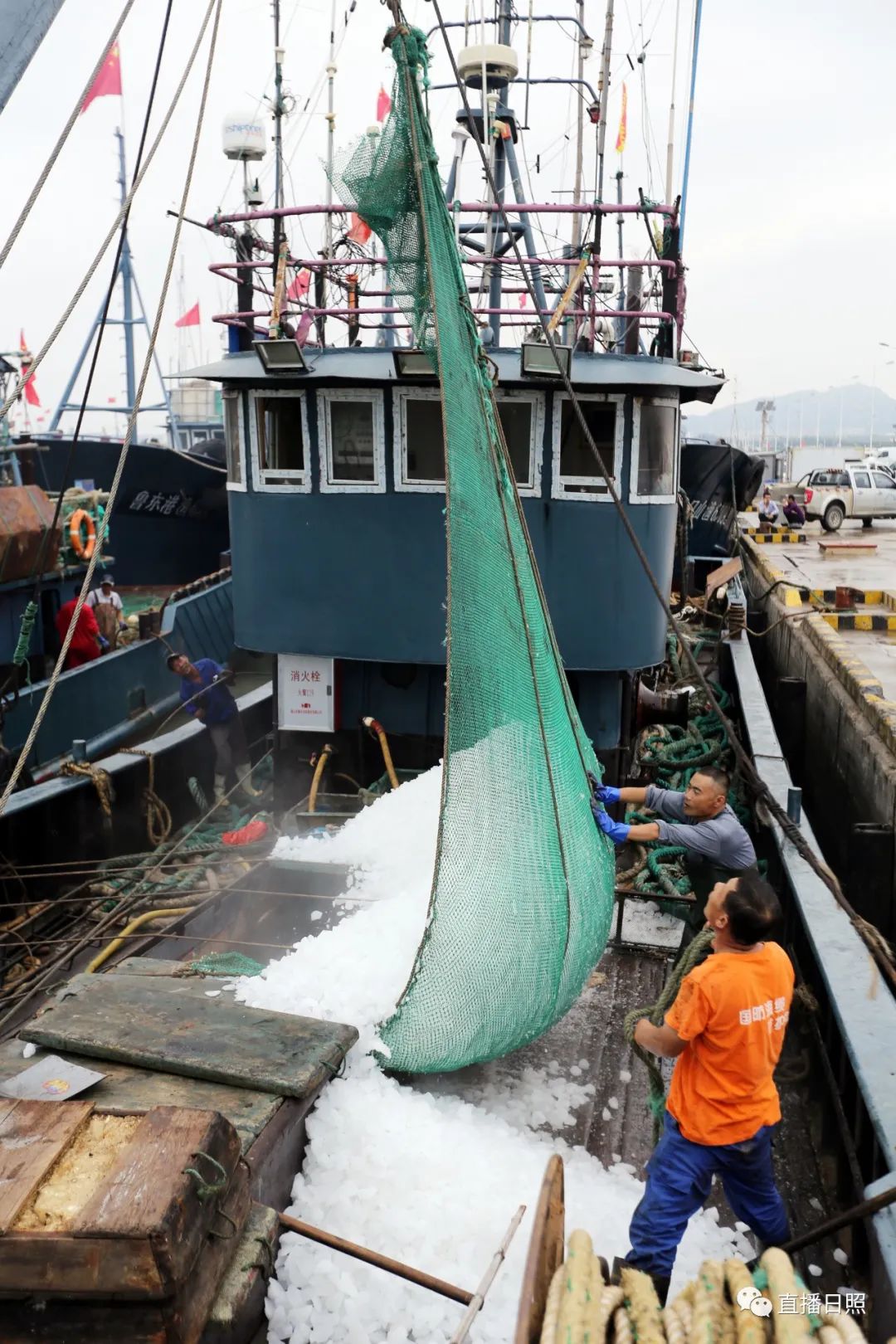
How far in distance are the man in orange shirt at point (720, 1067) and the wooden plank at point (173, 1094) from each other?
1.20 metres

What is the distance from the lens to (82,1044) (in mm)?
3441

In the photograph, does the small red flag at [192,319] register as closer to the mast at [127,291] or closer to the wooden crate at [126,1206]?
the mast at [127,291]

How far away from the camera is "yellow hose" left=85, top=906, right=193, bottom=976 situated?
532 centimetres

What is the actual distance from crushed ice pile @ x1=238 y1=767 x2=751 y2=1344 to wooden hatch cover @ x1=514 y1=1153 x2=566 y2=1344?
0.59 metres

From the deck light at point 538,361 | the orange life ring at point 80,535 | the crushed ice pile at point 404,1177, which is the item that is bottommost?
the crushed ice pile at point 404,1177

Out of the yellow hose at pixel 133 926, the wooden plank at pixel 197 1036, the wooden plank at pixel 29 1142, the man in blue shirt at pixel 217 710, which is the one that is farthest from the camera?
the man in blue shirt at pixel 217 710

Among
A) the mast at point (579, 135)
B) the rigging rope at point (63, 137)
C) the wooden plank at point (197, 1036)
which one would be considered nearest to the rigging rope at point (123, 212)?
the rigging rope at point (63, 137)

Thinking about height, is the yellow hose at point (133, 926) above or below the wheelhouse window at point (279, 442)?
below

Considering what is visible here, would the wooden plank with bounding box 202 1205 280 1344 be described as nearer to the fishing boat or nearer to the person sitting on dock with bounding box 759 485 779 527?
the fishing boat

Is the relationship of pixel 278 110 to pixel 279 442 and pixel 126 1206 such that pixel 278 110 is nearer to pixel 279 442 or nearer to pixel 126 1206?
pixel 279 442

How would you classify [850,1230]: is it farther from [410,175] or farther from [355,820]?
[410,175]

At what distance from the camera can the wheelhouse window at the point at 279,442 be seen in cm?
777

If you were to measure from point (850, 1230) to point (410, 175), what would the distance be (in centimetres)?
437

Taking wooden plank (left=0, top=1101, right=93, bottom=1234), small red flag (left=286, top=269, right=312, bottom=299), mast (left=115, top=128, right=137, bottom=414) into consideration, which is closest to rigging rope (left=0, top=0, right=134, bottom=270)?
wooden plank (left=0, top=1101, right=93, bottom=1234)
